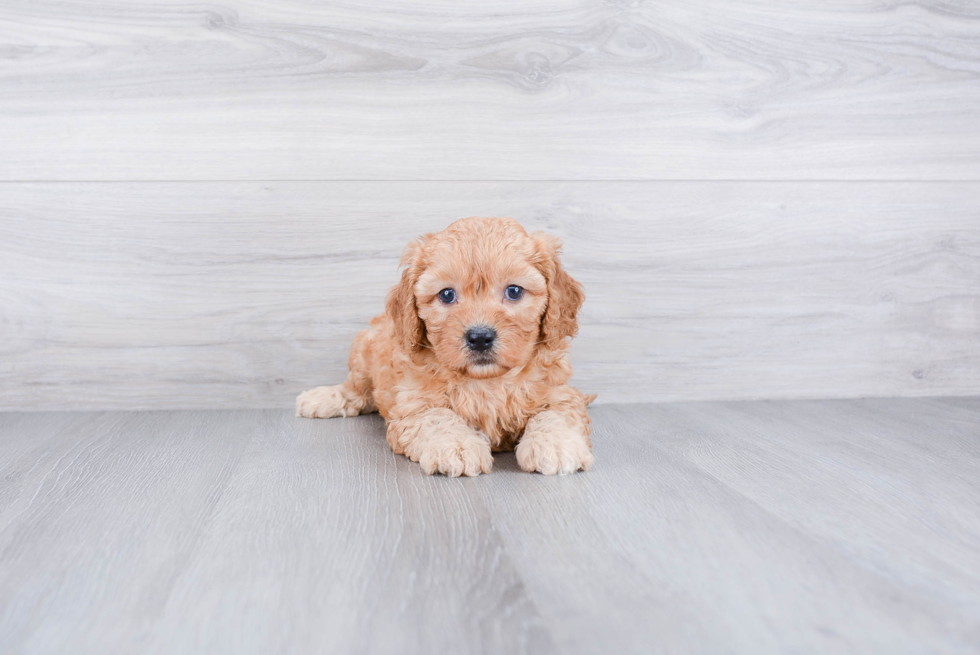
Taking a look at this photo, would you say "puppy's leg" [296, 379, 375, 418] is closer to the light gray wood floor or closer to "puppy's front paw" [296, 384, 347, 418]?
"puppy's front paw" [296, 384, 347, 418]

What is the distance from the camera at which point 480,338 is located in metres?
1.65

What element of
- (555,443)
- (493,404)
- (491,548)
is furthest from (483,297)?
(491,548)

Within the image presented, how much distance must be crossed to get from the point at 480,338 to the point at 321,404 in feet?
2.97

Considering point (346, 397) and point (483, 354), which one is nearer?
point (483, 354)

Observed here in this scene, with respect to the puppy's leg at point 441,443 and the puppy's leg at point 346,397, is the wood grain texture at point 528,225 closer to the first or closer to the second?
the puppy's leg at point 346,397

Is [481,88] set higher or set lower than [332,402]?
higher

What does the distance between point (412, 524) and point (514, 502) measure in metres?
0.24

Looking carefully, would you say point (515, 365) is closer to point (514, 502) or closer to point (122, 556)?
point (514, 502)

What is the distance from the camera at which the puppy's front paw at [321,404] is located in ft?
7.65

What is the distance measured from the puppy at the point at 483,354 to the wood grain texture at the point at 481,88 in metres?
0.78

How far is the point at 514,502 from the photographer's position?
1449 mm

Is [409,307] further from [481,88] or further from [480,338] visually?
[481,88]

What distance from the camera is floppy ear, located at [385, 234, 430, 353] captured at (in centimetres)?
180

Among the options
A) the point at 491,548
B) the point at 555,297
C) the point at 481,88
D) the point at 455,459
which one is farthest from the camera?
the point at 481,88
